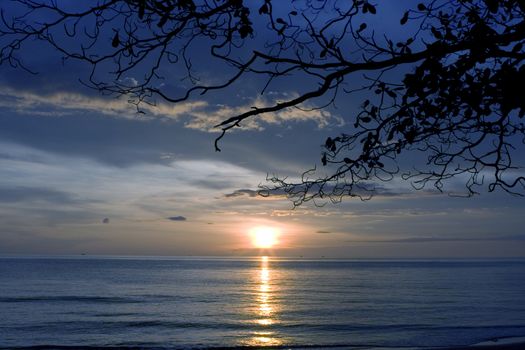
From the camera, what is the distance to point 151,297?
159 ft

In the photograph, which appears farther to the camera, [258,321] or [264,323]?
[258,321]

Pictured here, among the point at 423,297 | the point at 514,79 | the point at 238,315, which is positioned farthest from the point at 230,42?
the point at 423,297

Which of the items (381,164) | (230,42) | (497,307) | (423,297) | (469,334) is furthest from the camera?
(423,297)

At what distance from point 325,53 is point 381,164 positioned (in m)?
1.45

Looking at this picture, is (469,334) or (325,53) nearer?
(325,53)

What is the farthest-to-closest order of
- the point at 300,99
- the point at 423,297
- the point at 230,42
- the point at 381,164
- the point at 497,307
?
the point at 423,297 < the point at 497,307 < the point at 381,164 < the point at 230,42 < the point at 300,99

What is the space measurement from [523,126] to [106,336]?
938 inches

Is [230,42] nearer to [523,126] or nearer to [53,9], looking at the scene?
[53,9]

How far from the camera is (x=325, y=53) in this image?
194 inches

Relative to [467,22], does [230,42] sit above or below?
below

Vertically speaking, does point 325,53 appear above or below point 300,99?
above

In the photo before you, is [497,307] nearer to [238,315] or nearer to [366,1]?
Answer: [238,315]

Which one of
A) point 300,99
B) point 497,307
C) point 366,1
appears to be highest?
point 366,1

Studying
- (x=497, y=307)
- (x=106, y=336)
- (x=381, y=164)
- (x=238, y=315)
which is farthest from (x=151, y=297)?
(x=381, y=164)
